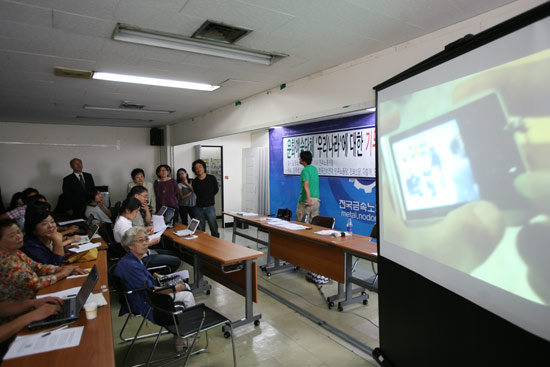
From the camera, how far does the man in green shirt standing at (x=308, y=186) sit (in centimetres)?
491

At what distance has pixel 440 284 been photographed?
1.67 m

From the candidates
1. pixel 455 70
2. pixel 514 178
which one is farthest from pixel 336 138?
pixel 514 178

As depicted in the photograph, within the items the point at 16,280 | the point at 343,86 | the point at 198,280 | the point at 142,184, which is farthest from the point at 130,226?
the point at 343,86

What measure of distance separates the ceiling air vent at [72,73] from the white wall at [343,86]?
2.30 m

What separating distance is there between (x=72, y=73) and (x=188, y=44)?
5.73 ft

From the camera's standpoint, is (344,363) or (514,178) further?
(344,363)

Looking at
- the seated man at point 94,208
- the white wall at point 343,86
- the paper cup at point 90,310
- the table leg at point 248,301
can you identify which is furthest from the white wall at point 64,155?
the paper cup at point 90,310

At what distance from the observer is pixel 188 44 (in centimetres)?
292

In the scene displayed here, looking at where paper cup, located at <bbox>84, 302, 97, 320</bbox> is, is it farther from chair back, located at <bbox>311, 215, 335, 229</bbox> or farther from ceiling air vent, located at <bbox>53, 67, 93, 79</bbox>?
chair back, located at <bbox>311, 215, 335, 229</bbox>

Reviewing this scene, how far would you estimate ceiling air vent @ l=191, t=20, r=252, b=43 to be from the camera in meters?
2.53

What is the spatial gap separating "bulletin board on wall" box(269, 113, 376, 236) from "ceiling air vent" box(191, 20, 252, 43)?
302 cm

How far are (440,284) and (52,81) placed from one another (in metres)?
4.76

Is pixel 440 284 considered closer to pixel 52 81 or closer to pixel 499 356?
pixel 499 356

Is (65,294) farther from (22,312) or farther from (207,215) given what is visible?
(207,215)
